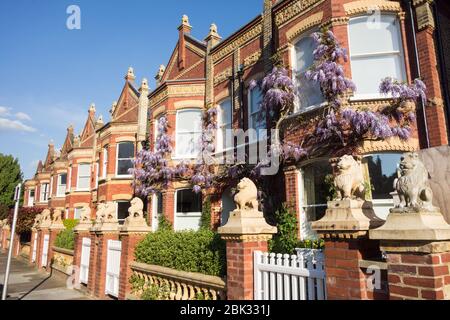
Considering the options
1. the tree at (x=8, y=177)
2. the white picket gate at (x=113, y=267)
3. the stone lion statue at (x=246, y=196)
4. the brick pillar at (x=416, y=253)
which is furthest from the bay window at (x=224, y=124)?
the tree at (x=8, y=177)

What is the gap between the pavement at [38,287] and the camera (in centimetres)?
1057

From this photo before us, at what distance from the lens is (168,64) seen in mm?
19312

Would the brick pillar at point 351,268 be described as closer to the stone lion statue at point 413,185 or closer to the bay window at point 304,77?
the stone lion statue at point 413,185

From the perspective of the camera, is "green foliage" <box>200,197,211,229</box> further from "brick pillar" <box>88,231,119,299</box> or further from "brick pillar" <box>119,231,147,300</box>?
"brick pillar" <box>119,231,147,300</box>

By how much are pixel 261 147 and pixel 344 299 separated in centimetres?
840

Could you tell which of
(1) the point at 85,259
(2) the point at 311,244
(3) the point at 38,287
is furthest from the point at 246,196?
(3) the point at 38,287

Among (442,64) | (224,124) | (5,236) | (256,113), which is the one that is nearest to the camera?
(442,64)

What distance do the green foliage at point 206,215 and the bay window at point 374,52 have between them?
6983 mm

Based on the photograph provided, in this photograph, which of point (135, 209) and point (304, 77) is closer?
point (135, 209)

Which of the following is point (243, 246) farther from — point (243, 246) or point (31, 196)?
point (31, 196)

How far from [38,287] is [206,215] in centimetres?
649

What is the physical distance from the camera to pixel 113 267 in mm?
9438

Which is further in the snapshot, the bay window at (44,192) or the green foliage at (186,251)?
the bay window at (44,192)

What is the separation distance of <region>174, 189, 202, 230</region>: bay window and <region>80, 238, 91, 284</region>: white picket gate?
4015mm
